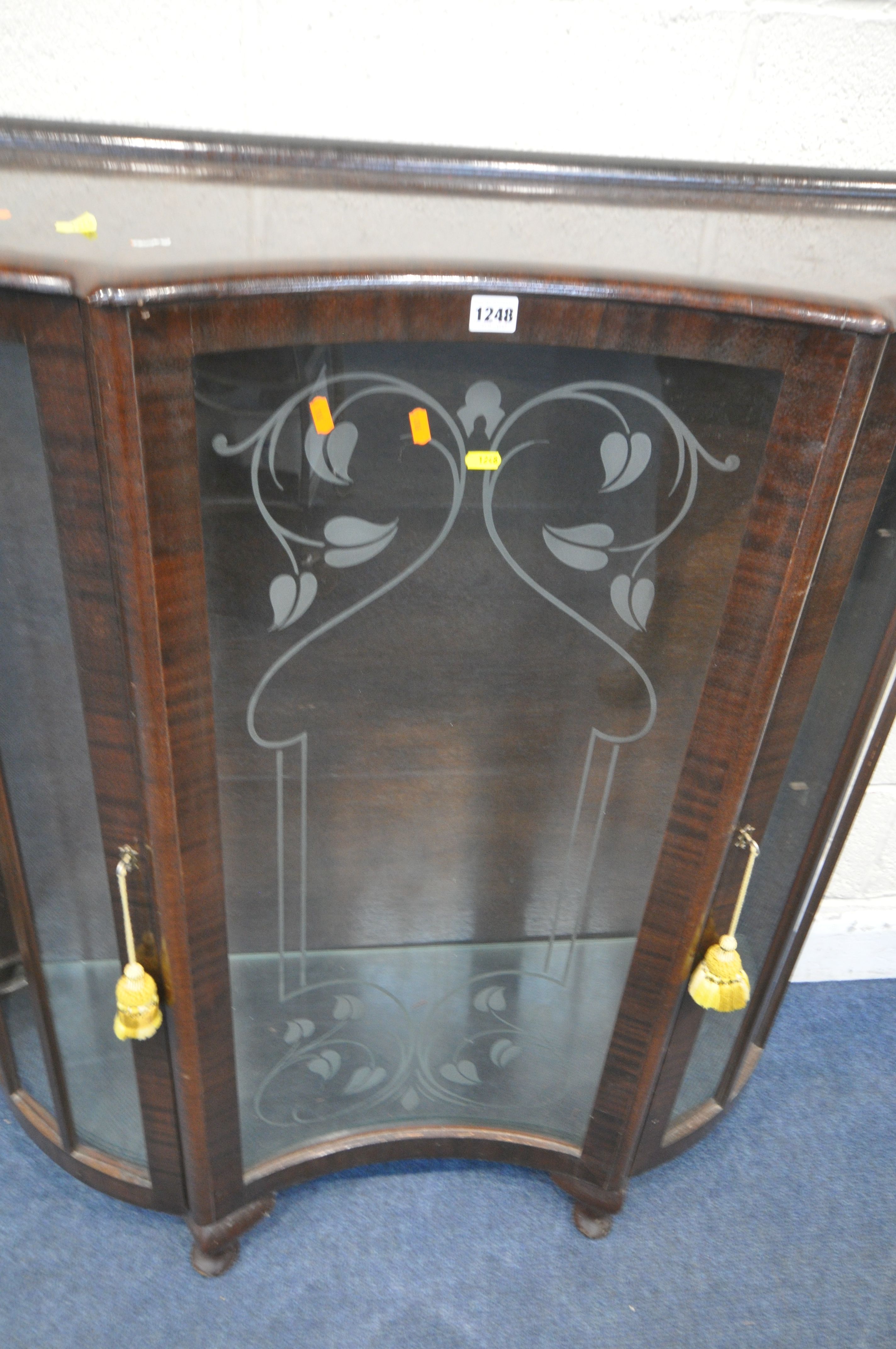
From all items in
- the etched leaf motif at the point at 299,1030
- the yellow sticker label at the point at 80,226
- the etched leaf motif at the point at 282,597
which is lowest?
the etched leaf motif at the point at 299,1030

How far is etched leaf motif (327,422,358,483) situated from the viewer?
1.89 ft

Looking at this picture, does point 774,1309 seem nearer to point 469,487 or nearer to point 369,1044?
point 369,1044

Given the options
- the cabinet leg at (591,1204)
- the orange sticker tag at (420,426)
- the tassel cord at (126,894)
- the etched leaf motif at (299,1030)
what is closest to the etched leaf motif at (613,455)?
the orange sticker tag at (420,426)

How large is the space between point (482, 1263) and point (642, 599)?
678 mm

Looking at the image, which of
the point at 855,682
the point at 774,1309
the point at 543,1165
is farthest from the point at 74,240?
the point at 774,1309

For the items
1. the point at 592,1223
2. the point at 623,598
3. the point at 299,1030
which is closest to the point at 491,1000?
the point at 299,1030

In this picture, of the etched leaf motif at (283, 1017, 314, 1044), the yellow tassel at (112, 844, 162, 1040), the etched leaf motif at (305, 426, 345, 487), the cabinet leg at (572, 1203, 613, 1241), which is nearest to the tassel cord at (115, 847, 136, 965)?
the yellow tassel at (112, 844, 162, 1040)

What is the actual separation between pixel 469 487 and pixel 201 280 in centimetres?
20

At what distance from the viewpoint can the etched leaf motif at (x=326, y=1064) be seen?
87 centimetres

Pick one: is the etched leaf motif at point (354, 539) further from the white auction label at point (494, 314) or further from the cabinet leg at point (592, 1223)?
the cabinet leg at point (592, 1223)

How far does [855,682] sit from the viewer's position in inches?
30.0

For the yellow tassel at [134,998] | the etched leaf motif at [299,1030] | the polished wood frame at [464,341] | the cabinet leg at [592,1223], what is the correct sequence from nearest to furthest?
the polished wood frame at [464,341] → the yellow tassel at [134,998] → the etched leaf motif at [299,1030] → the cabinet leg at [592,1223]

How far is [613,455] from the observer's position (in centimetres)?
60

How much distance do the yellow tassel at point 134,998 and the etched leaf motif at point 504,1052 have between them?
32cm
